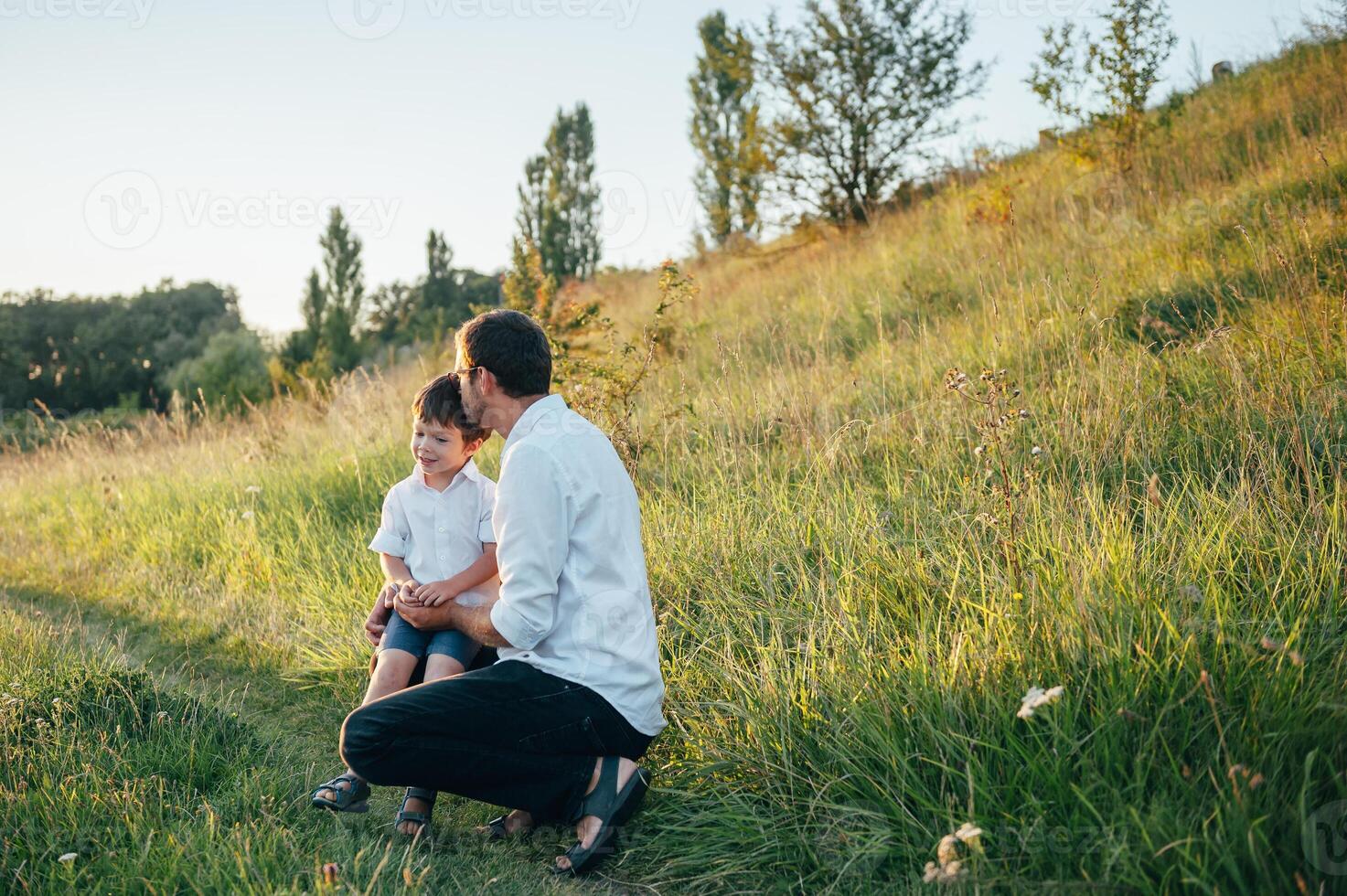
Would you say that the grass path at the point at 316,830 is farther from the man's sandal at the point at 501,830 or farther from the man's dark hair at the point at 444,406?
the man's dark hair at the point at 444,406

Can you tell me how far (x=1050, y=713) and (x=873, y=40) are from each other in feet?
38.0

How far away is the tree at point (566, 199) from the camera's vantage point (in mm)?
24062

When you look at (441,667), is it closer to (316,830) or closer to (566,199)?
(316,830)

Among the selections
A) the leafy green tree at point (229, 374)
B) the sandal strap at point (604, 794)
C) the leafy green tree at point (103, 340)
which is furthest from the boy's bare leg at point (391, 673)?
the leafy green tree at point (103, 340)

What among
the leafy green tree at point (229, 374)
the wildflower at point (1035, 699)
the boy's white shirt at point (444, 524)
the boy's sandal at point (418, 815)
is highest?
the leafy green tree at point (229, 374)

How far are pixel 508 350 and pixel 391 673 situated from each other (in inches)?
53.0

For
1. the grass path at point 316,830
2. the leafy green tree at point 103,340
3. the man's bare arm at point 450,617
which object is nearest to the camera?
the grass path at point 316,830

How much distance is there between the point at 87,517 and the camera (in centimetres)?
823

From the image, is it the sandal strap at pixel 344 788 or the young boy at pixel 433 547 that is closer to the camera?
the sandal strap at pixel 344 788

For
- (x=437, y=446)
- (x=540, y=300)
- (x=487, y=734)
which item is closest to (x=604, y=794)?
(x=487, y=734)

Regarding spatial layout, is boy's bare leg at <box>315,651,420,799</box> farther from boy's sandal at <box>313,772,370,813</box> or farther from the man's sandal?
the man's sandal

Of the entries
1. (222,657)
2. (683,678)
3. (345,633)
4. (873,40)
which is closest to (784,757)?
(683,678)

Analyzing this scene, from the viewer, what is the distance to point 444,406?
3.50 m

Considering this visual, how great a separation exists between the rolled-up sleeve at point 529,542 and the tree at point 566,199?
848 inches
